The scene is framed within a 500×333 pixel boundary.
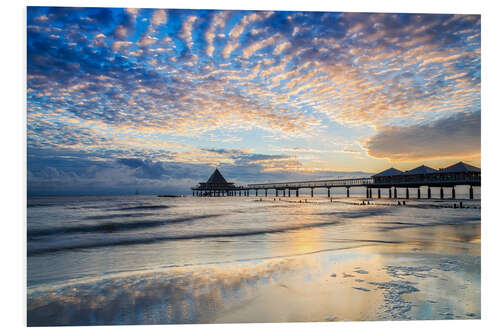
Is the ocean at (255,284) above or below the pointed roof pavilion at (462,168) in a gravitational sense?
below

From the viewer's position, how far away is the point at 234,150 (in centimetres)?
967

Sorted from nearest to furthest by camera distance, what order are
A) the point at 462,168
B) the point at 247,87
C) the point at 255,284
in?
the point at 255,284 < the point at 247,87 < the point at 462,168

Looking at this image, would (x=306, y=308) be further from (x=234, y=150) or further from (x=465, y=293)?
(x=234, y=150)

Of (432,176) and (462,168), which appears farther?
(432,176)

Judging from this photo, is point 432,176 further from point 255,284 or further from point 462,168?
point 255,284

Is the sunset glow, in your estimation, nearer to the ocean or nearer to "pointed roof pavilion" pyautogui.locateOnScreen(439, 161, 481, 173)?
the ocean

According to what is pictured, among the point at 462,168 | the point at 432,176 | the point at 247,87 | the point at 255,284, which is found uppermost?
the point at 247,87

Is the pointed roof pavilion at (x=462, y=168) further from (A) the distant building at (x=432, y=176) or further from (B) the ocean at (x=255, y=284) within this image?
(B) the ocean at (x=255, y=284)

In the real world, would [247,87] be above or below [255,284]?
above

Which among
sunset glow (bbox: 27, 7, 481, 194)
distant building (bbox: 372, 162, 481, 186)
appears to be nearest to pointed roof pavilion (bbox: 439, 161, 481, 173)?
distant building (bbox: 372, 162, 481, 186)

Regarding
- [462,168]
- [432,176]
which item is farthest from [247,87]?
[432,176]

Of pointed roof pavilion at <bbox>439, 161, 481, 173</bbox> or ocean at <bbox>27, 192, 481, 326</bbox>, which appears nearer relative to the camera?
ocean at <bbox>27, 192, 481, 326</bbox>

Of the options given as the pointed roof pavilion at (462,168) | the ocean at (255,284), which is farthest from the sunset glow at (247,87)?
the pointed roof pavilion at (462,168)
